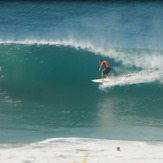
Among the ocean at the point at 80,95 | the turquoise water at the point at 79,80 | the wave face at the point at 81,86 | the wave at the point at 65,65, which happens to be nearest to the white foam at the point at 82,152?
the ocean at the point at 80,95

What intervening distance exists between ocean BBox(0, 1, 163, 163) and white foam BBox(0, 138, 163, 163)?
3 centimetres

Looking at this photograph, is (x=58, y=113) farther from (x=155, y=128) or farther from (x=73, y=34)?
(x=73, y=34)

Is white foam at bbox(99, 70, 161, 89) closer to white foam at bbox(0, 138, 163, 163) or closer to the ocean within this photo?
the ocean

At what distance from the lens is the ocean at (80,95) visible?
18516 mm

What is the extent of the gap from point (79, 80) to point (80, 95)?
169cm

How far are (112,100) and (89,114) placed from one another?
1685 millimetres

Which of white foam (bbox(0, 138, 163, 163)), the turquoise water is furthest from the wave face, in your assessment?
white foam (bbox(0, 138, 163, 163))

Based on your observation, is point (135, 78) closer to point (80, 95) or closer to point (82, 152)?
point (80, 95)

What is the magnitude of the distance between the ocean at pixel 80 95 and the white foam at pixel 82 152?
3cm

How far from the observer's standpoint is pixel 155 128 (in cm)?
2027

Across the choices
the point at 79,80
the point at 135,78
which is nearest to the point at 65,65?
the point at 79,80

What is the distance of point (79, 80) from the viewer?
25.2 metres

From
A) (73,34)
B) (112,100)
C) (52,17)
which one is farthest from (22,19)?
(112,100)

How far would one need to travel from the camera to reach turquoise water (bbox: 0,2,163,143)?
20.5 m
